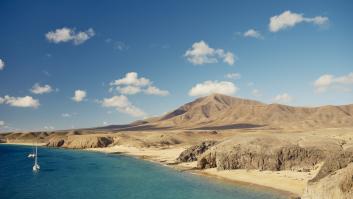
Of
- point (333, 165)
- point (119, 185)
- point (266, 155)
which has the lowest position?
point (119, 185)

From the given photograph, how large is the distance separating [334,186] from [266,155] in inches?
1327

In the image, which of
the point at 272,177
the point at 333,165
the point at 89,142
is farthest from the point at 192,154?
the point at 89,142

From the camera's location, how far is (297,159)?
63312mm

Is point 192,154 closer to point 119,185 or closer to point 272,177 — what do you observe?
point 119,185

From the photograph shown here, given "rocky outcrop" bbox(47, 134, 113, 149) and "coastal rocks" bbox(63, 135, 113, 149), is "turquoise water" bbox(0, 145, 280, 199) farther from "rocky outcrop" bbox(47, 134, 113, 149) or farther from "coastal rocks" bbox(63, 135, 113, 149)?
"rocky outcrop" bbox(47, 134, 113, 149)

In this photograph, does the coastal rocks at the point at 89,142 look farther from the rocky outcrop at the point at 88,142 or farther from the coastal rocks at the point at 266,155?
the coastal rocks at the point at 266,155

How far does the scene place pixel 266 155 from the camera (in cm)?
6397

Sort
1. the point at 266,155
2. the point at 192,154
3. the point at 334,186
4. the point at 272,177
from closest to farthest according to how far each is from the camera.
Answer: the point at 334,186 < the point at 272,177 < the point at 266,155 < the point at 192,154

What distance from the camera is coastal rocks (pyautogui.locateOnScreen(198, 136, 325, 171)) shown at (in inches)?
2469

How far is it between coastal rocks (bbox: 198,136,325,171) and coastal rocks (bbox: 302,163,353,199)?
93.1ft

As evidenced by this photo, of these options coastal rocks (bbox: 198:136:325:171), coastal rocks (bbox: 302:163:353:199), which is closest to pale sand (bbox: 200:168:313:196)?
coastal rocks (bbox: 198:136:325:171)

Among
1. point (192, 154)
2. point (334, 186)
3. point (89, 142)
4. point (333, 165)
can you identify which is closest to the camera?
point (334, 186)

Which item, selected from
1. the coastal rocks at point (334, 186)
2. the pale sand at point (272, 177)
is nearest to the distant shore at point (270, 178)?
the pale sand at point (272, 177)

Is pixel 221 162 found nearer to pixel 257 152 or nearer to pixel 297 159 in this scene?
pixel 257 152
